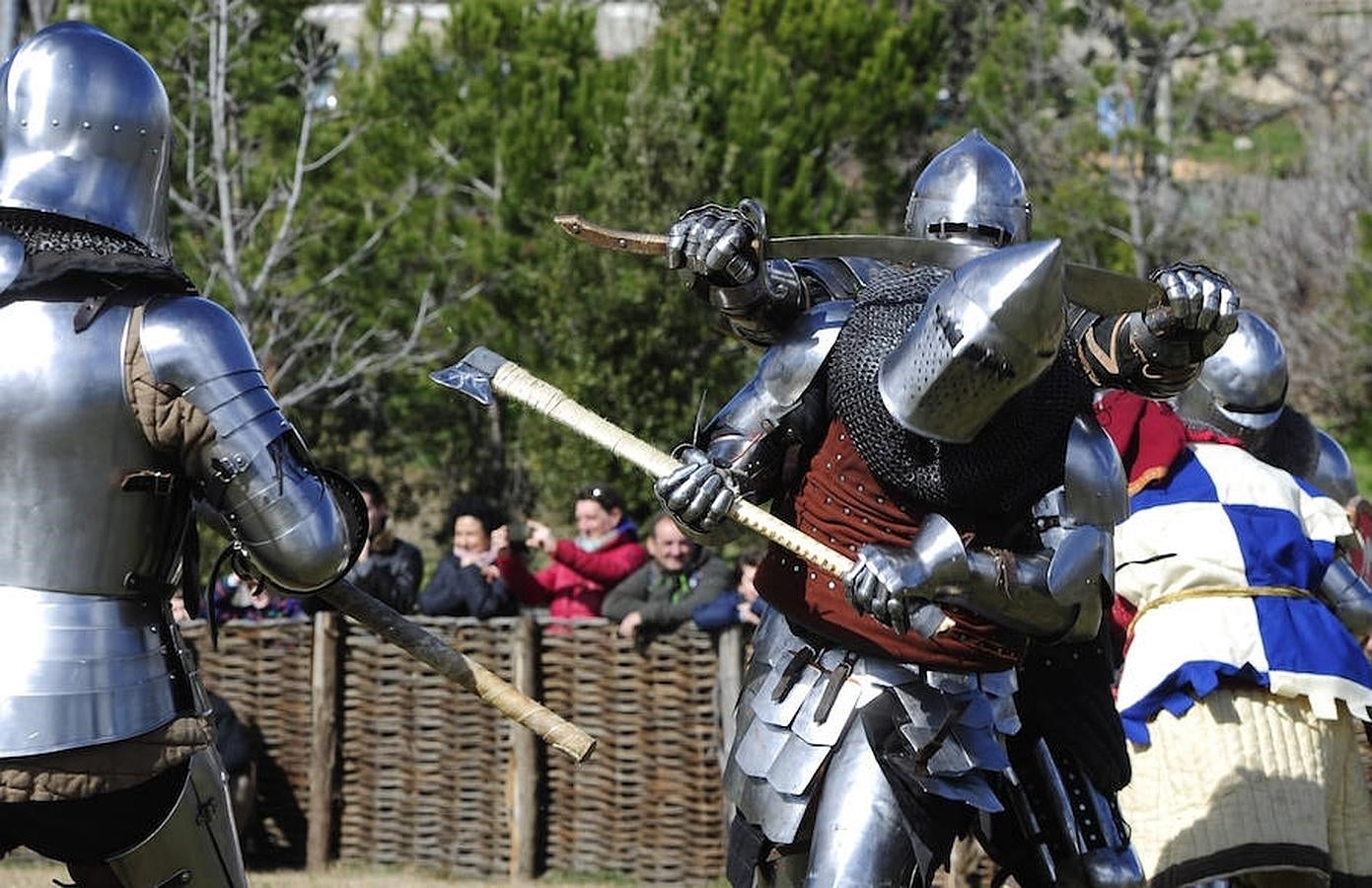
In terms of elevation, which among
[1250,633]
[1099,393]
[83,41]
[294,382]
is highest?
[83,41]

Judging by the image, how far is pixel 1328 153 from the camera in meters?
21.4

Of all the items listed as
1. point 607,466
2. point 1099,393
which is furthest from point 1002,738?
point 607,466

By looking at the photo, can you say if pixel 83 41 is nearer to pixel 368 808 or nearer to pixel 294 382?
pixel 368 808

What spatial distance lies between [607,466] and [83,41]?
1047 cm

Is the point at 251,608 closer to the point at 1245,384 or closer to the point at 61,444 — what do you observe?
the point at 1245,384

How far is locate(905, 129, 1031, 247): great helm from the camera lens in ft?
15.3

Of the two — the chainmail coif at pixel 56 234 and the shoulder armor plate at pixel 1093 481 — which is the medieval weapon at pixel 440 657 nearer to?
the chainmail coif at pixel 56 234

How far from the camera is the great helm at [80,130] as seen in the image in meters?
3.98

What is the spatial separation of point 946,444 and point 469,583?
452 cm

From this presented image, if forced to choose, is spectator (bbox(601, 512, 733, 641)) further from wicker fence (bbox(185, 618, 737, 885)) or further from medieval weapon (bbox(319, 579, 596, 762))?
medieval weapon (bbox(319, 579, 596, 762))

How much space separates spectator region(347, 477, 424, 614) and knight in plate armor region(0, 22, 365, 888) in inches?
180

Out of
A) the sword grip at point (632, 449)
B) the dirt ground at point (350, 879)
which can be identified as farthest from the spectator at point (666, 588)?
the sword grip at point (632, 449)

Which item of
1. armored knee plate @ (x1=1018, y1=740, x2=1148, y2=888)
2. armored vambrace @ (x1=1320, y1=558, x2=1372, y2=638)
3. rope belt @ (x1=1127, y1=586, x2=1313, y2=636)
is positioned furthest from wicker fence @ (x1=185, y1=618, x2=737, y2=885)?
armored knee plate @ (x1=1018, y1=740, x2=1148, y2=888)

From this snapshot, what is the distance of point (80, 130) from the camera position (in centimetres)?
399
